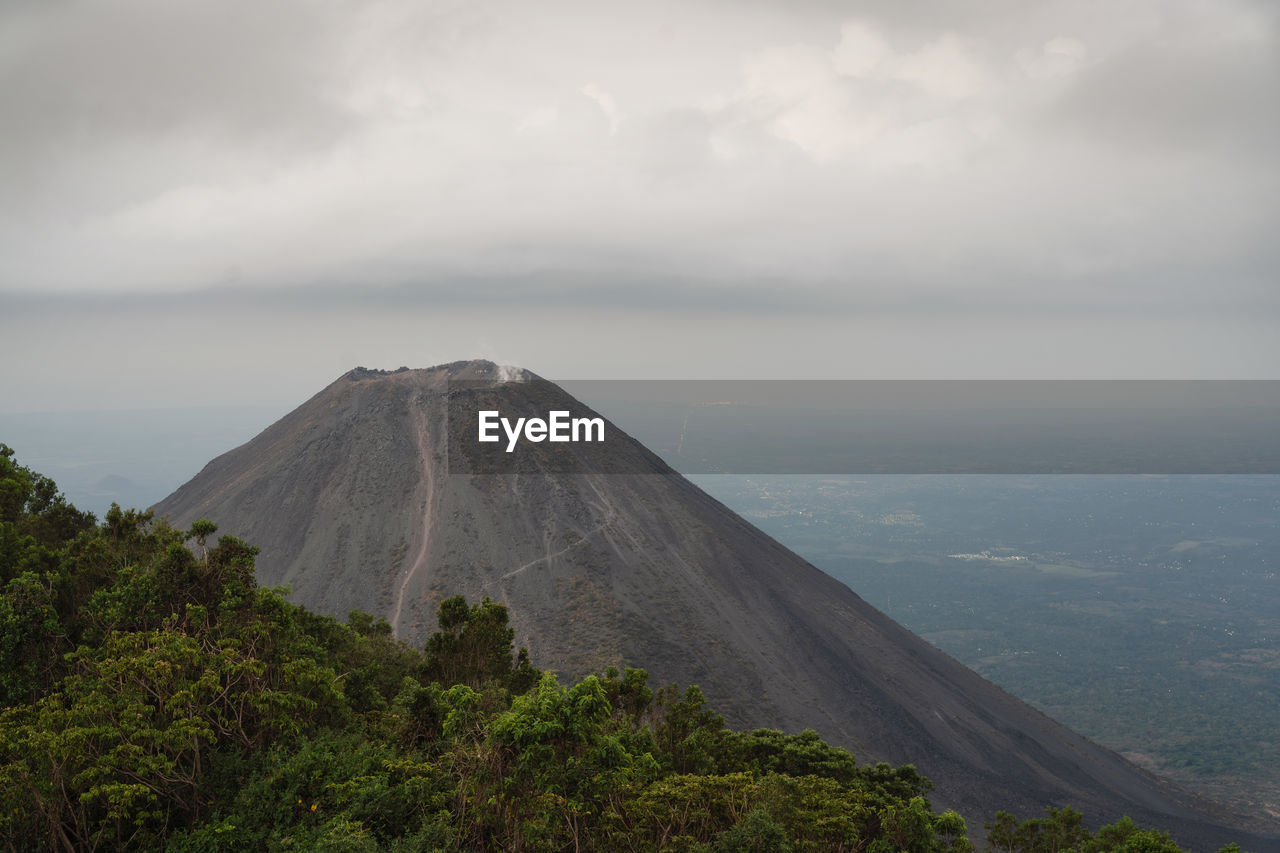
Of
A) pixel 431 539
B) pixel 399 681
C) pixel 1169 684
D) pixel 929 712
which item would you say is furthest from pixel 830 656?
pixel 1169 684

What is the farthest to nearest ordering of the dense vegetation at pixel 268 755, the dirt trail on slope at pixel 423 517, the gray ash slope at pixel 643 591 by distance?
the dirt trail on slope at pixel 423 517, the gray ash slope at pixel 643 591, the dense vegetation at pixel 268 755

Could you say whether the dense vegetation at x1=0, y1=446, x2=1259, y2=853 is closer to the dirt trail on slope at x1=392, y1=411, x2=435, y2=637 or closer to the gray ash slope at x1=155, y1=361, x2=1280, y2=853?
the gray ash slope at x1=155, y1=361, x2=1280, y2=853

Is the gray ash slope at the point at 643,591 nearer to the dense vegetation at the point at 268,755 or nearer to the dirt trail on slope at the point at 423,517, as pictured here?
the dirt trail on slope at the point at 423,517

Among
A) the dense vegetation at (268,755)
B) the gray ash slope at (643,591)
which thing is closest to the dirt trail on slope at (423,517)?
the gray ash slope at (643,591)

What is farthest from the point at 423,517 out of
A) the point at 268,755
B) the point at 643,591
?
the point at 268,755

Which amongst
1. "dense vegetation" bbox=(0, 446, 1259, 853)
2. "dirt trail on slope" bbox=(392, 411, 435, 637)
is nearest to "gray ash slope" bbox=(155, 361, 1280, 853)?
"dirt trail on slope" bbox=(392, 411, 435, 637)

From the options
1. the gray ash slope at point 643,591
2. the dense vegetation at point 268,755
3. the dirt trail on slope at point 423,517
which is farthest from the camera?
the dirt trail on slope at point 423,517

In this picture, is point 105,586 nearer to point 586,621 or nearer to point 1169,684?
point 586,621
